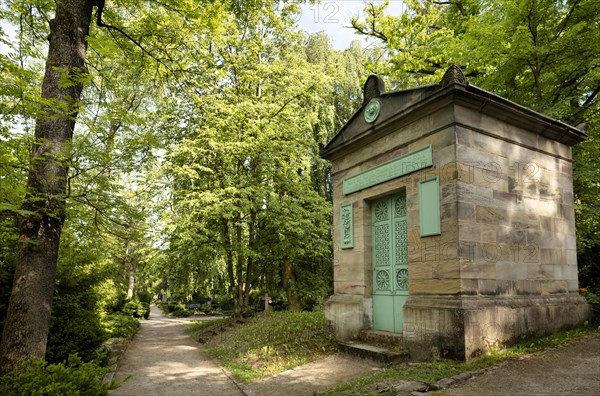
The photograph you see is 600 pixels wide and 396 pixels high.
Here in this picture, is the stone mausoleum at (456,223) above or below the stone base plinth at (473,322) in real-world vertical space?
above

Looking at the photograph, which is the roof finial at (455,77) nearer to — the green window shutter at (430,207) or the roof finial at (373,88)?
the green window shutter at (430,207)

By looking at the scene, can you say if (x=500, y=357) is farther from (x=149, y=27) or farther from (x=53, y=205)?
(x=149, y=27)

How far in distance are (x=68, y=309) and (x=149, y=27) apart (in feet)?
17.8

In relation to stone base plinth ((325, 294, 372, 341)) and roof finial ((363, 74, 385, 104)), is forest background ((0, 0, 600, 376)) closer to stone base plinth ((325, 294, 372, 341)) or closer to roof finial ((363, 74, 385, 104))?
roof finial ((363, 74, 385, 104))

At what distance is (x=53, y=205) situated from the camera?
5.73 metres

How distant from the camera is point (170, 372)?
8.52 metres

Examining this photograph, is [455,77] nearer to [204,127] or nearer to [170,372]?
[170,372]

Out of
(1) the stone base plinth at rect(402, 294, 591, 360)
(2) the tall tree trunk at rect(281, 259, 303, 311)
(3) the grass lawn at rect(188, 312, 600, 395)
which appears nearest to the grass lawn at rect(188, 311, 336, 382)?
(3) the grass lawn at rect(188, 312, 600, 395)

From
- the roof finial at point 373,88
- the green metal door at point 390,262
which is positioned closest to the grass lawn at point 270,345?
the green metal door at point 390,262

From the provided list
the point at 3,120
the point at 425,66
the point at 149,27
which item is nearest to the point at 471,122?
the point at 149,27

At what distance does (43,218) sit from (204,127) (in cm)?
965

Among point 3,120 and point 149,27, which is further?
point 149,27

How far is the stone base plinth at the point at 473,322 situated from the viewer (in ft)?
19.2

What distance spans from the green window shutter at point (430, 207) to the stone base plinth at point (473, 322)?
1083 millimetres
